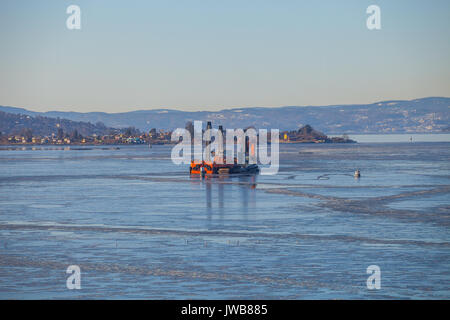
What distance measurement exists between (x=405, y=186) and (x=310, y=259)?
1577 inches

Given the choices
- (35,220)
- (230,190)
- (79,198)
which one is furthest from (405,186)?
(35,220)

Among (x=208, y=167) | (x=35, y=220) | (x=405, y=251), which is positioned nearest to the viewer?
(x=405, y=251)

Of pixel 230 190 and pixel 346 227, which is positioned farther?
pixel 230 190

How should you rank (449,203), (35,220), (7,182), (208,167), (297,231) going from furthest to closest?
(208,167)
(7,182)
(449,203)
(35,220)
(297,231)

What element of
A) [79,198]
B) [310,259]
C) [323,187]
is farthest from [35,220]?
[323,187]

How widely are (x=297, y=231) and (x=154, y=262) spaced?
32.9 ft

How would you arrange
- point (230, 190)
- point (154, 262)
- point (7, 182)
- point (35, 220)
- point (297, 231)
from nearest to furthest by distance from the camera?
point (154, 262), point (297, 231), point (35, 220), point (230, 190), point (7, 182)

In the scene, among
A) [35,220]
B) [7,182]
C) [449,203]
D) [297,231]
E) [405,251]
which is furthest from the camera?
[7,182]

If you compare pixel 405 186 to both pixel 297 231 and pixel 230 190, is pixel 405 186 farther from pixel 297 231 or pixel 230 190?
pixel 297 231

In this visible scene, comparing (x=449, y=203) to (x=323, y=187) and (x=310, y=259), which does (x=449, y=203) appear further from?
Result: (x=310, y=259)

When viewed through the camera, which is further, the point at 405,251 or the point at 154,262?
the point at 405,251

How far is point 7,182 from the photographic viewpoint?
249ft

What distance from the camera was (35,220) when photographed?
39000 mm

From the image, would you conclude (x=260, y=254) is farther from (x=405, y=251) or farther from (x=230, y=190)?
(x=230, y=190)
